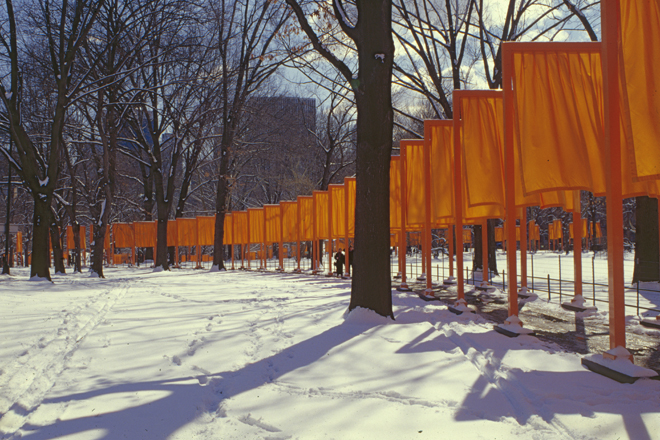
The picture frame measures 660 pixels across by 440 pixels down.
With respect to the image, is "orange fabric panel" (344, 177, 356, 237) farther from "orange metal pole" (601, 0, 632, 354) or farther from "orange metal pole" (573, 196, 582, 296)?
"orange metal pole" (601, 0, 632, 354)

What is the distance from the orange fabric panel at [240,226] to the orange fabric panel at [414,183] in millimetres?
21402

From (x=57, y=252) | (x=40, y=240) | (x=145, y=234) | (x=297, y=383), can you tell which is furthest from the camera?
(x=145, y=234)

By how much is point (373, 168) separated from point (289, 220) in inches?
890

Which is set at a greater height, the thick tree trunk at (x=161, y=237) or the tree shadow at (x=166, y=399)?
the thick tree trunk at (x=161, y=237)

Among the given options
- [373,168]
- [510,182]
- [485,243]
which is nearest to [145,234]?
[485,243]

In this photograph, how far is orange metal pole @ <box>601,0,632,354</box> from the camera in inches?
240

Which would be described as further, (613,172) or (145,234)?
(145,234)

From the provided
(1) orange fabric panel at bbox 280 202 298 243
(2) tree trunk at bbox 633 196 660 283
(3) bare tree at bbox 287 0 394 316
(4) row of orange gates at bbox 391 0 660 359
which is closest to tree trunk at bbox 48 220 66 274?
(1) orange fabric panel at bbox 280 202 298 243

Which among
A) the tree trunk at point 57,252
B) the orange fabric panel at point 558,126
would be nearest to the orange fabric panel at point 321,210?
the tree trunk at point 57,252

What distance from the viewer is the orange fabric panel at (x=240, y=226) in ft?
122

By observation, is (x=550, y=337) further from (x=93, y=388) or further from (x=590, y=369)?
(x=93, y=388)

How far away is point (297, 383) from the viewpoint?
557 centimetres

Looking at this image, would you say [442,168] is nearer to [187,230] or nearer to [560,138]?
[560,138]

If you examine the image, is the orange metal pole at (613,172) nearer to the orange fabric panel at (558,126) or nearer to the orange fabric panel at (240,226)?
the orange fabric panel at (558,126)
